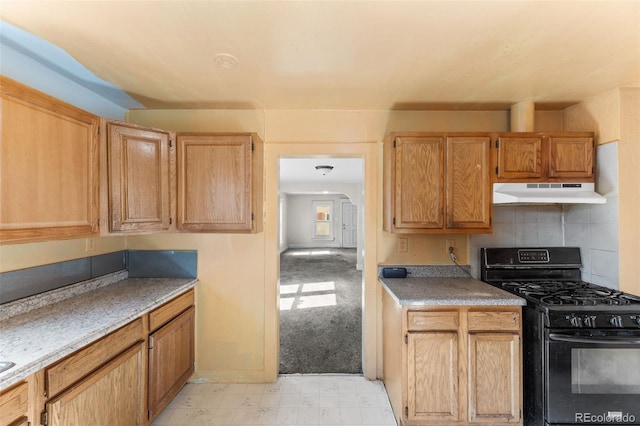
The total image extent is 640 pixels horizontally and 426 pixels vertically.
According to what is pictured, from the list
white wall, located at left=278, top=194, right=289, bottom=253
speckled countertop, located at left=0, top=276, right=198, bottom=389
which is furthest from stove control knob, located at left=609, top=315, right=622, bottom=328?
white wall, located at left=278, top=194, right=289, bottom=253

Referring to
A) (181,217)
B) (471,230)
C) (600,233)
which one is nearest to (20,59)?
(181,217)

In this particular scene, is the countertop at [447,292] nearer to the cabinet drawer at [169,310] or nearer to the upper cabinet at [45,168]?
the cabinet drawer at [169,310]

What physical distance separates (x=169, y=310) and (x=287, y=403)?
3.68 ft

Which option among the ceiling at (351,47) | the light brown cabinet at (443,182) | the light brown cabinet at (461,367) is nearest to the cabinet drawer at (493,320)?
the light brown cabinet at (461,367)

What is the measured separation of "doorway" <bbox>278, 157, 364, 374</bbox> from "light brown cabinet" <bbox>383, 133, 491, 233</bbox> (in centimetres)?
108

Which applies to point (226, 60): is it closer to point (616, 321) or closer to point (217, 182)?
point (217, 182)

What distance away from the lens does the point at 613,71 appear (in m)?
1.65

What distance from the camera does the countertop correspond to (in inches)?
65.8

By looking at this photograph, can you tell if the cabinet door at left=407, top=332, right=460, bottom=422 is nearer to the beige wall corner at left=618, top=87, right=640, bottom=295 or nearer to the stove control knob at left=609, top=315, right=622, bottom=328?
the stove control knob at left=609, top=315, right=622, bottom=328

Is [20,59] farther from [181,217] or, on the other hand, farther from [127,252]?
[127,252]

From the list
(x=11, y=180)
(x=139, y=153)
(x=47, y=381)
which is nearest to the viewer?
(x=47, y=381)

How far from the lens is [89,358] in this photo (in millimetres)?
1269

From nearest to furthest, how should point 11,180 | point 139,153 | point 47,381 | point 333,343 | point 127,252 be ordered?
point 47,381
point 11,180
point 139,153
point 127,252
point 333,343

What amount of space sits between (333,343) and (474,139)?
243cm
